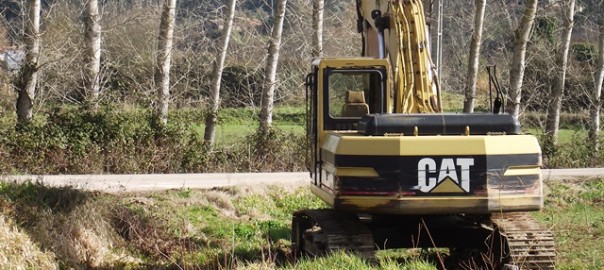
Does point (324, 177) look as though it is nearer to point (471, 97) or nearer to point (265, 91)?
point (265, 91)

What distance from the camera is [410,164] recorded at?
1109 centimetres

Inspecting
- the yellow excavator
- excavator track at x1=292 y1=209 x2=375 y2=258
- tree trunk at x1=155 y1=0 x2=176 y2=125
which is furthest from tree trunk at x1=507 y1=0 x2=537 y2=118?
excavator track at x1=292 y1=209 x2=375 y2=258

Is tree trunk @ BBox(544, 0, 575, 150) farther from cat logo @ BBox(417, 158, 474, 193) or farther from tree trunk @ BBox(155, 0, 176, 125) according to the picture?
cat logo @ BBox(417, 158, 474, 193)

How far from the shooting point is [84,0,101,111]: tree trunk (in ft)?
79.0

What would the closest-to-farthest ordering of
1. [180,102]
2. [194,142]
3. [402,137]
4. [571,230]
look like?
[402,137]
[571,230]
[194,142]
[180,102]

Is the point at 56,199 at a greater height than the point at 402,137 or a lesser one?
lesser

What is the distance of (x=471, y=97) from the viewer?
2877cm

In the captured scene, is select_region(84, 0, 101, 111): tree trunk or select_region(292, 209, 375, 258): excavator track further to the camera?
select_region(84, 0, 101, 111): tree trunk

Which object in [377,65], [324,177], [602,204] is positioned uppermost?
[377,65]

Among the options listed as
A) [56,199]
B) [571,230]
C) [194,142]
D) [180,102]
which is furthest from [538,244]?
[180,102]

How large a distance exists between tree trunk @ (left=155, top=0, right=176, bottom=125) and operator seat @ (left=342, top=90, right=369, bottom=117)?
40.6 feet

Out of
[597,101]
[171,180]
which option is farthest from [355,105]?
[597,101]

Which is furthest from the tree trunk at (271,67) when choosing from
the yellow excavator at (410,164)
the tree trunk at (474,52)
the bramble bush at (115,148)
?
the yellow excavator at (410,164)

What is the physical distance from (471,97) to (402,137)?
18121 millimetres
